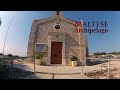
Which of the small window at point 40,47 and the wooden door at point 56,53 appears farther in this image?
the wooden door at point 56,53

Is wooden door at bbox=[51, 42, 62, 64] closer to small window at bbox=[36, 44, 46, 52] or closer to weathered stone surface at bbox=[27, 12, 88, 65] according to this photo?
weathered stone surface at bbox=[27, 12, 88, 65]

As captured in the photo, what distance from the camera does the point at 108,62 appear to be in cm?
630

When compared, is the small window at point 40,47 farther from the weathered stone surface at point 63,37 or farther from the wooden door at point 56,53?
the wooden door at point 56,53

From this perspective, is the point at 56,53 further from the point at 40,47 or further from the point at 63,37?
the point at 40,47

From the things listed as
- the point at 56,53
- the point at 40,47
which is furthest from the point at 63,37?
the point at 40,47

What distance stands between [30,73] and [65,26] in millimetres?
1254

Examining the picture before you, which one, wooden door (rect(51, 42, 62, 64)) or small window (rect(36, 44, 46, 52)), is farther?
wooden door (rect(51, 42, 62, 64))

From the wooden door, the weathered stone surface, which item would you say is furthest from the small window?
the wooden door

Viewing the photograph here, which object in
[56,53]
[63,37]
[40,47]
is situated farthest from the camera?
[56,53]

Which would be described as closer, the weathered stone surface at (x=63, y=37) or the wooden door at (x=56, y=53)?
the weathered stone surface at (x=63, y=37)

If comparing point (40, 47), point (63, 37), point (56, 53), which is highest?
point (63, 37)

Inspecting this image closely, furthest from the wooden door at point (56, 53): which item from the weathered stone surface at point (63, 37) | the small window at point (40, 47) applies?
the small window at point (40, 47)
